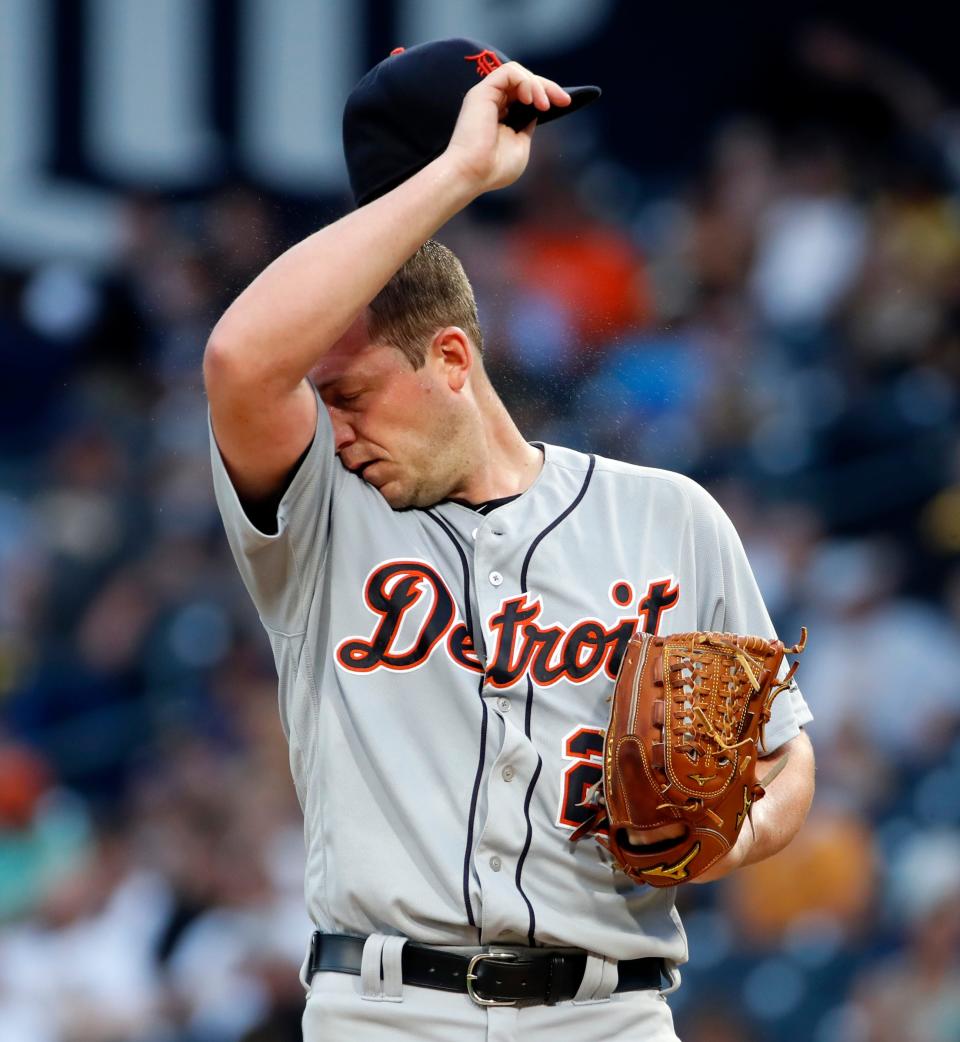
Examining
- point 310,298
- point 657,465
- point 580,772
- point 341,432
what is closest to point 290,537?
point 341,432

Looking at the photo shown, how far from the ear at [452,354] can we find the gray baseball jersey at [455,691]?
145 mm

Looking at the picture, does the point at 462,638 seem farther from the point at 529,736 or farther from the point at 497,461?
the point at 497,461

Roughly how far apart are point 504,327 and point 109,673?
2.77 meters

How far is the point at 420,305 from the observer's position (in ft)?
5.66

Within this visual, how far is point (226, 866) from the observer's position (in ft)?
14.7

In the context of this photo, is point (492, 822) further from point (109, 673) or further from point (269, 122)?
point (269, 122)

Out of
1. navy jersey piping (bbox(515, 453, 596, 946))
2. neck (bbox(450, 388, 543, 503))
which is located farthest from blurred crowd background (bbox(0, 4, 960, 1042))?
navy jersey piping (bbox(515, 453, 596, 946))

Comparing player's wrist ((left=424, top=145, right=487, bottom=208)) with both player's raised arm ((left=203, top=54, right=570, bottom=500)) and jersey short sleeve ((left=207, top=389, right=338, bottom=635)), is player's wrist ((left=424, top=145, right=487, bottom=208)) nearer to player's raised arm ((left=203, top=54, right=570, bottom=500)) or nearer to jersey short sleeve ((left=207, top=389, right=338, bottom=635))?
→ player's raised arm ((left=203, top=54, right=570, bottom=500))

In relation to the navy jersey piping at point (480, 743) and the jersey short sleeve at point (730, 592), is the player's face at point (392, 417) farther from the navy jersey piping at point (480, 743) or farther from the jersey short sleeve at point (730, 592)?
the jersey short sleeve at point (730, 592)

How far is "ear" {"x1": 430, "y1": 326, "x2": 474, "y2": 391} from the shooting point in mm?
1718

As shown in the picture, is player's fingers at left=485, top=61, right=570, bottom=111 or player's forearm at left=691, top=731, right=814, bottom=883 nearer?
player's fingers at left=485, top=61, right=570, bottom=111

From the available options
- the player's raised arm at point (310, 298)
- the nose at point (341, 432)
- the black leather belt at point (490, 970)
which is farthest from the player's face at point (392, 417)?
the black leather belt at point (490, 970)

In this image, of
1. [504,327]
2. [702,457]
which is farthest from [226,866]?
[504,327]

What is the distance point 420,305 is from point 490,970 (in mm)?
705
